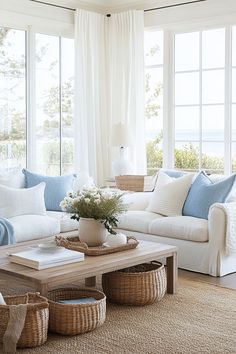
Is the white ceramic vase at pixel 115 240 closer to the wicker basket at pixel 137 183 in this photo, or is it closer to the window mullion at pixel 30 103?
the wicker basket at pixel 137 183

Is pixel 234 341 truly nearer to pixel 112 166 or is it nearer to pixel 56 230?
pixel 56 230

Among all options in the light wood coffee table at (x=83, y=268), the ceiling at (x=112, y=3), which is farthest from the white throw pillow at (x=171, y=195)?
the ceiling at (x=112, y=3)

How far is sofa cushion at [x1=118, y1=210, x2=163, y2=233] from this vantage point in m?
5.43

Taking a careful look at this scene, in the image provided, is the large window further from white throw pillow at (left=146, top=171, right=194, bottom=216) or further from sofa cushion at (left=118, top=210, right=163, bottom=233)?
white throw pillow at (left=146, top=171, right=194, bottom=216)

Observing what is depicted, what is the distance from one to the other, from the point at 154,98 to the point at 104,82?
2.30 ft

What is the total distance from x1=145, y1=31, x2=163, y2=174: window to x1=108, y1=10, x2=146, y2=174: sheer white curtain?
190mm

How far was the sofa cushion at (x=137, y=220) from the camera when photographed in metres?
5.43

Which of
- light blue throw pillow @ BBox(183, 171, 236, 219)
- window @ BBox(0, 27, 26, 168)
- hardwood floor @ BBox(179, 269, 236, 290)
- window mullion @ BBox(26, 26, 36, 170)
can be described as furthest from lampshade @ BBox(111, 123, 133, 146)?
hardwood floor @ BBox(179, 269, 236, 290)

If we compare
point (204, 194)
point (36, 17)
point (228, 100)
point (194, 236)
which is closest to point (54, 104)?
point (36, 17)

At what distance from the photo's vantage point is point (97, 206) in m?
4.12

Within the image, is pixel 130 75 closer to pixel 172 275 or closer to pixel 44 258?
pixel 172 275

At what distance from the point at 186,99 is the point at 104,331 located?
3.84 metres

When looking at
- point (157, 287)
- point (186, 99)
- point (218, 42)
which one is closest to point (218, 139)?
point (186, 99)

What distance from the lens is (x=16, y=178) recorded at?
18.9 feet
